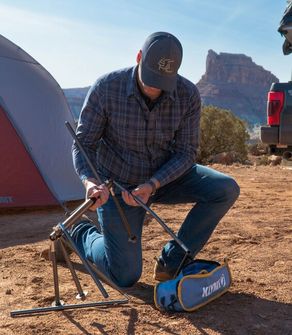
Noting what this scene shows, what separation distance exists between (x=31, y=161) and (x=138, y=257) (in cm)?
349

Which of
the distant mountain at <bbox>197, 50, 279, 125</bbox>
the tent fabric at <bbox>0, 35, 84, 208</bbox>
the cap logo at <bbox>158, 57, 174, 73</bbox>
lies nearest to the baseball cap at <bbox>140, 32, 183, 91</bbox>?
the cap logo at <bbox>158, 57, 174, 73</bbox>

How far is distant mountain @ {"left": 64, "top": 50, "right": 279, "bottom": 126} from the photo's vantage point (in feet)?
342

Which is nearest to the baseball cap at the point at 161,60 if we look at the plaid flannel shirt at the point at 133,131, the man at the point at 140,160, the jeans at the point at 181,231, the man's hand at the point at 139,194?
the man at the point at 140,160

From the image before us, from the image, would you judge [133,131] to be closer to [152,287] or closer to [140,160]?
[140,160]

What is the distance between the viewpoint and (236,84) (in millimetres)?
113375

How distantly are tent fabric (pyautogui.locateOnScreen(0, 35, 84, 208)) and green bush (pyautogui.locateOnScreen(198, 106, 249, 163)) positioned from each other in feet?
31.8

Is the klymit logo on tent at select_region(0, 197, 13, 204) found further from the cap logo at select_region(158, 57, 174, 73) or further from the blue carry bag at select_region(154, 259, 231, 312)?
the cap logo at select_region(158, 57, 174, 73)

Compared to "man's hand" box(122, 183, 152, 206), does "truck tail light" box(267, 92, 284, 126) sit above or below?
above

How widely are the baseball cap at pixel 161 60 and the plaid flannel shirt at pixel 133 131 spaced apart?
0.23 meters

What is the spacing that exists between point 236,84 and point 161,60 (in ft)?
371

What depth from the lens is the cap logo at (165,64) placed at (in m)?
3.01

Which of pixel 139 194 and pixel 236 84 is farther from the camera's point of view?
pixel 236 84

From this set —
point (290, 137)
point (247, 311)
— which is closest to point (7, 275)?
point (247, 311)

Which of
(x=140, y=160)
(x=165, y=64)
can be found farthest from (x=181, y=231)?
(x=165, y=64)
